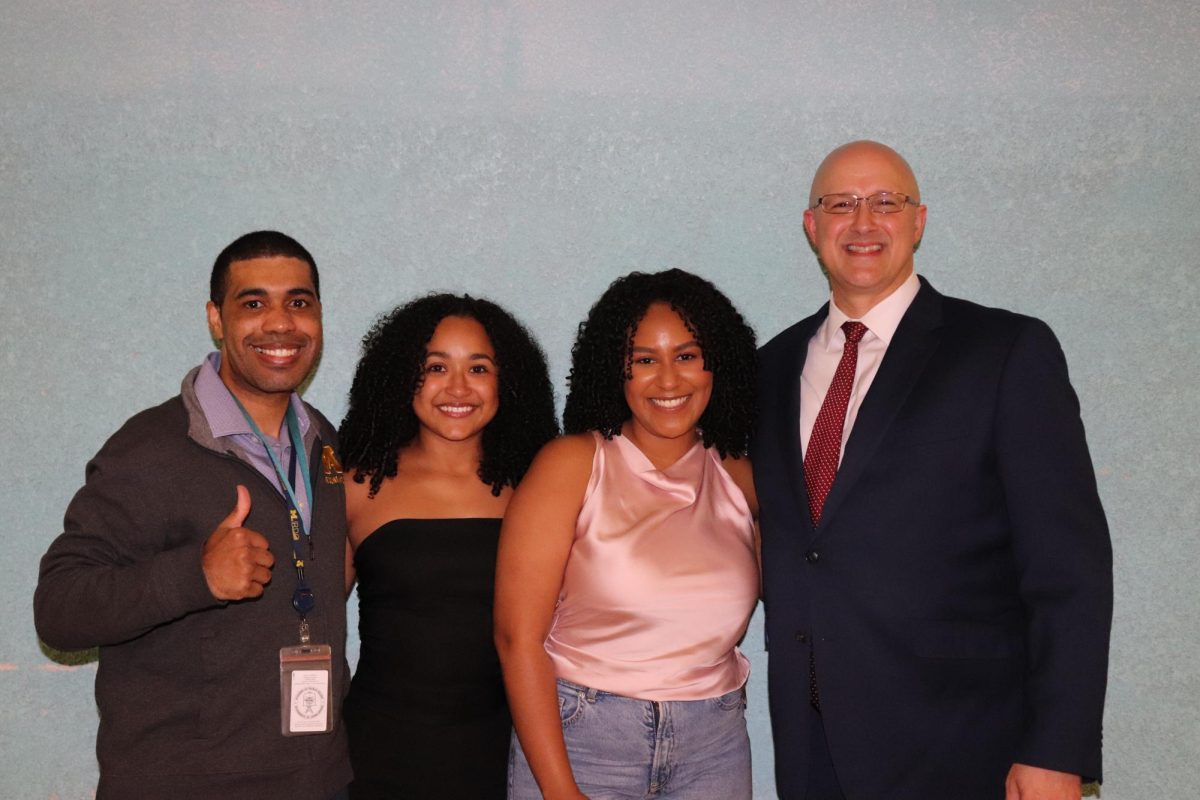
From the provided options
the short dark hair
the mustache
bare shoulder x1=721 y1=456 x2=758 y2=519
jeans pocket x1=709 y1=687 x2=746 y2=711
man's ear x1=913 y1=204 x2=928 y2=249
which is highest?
man's ear x1=913 y1=204 x2=928 y2=249

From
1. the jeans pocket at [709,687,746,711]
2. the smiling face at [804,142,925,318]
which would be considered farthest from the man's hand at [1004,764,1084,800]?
the smiling face at [804,142,925,318]

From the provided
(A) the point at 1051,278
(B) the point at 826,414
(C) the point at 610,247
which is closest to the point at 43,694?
(C) the point at 610,247

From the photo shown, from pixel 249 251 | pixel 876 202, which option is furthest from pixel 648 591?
pixel 249 251

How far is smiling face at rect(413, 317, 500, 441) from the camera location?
2.37 metres

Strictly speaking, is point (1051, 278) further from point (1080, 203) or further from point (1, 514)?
point (1, 514)

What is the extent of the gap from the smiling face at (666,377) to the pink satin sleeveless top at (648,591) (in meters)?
0.10

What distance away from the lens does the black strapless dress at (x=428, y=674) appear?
2.22 m

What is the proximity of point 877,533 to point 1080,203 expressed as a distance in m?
1.53

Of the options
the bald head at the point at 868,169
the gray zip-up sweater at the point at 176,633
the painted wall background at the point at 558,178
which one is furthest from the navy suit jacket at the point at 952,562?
the gray zip-up sweater at the point at 176,633

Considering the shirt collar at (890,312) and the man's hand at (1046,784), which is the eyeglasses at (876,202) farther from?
the man's hand at (1046,784)

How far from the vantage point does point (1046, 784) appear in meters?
1.91

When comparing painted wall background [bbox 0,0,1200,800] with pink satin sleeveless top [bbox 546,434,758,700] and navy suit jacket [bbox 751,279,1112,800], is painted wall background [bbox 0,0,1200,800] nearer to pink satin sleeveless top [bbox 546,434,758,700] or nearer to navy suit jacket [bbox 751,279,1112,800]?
pink satin sleeveless top [bbox 546,434,758,700]

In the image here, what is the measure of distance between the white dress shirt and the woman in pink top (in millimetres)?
165

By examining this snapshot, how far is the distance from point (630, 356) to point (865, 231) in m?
0.63
